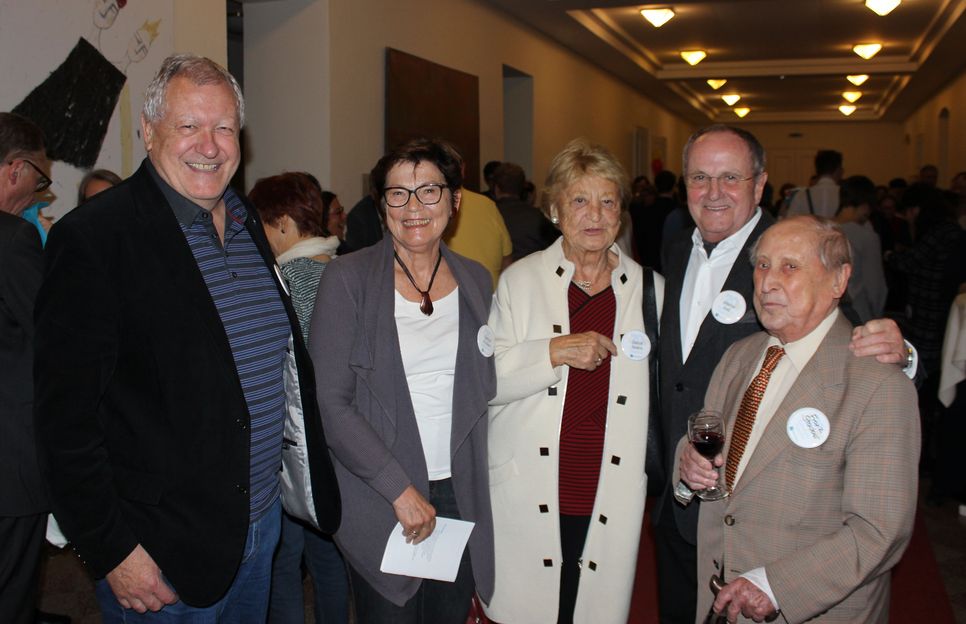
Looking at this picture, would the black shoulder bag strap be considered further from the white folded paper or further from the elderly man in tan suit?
the white folded paper

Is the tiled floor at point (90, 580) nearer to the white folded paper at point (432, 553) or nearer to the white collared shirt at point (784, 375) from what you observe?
the white folded paper at point (432, 553)

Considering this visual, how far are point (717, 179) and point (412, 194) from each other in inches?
38.5

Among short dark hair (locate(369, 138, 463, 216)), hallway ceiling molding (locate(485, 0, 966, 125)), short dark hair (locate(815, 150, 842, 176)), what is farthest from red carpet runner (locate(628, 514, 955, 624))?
hallway ceiling molding (locate(485, 0, 966, 125))

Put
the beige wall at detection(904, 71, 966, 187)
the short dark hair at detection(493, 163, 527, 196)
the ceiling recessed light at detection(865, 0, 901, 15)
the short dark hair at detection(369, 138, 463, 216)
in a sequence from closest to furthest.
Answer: the short dark hair at detection(369, 138, 463, 216), the short dark hair at detection(493, 163, 527, 196), the ceiling recessed light at detection(865, 0, 901, 15), the beige wall at detection(904, 71, 966, 187)

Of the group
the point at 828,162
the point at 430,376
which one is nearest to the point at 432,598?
the point at 430,376

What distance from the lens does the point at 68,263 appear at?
1652 mm

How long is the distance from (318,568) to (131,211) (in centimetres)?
161

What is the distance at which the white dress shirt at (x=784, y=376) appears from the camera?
204 centimetres

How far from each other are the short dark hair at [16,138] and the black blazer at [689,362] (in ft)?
7.57

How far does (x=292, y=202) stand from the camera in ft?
10.4

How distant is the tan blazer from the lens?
184cm

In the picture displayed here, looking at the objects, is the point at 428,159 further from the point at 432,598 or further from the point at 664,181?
the point at 664,181

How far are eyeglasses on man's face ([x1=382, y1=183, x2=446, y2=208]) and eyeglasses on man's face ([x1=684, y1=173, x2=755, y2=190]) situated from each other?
849 millimetres

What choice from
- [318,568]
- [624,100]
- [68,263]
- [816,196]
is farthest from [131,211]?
[624,100]
